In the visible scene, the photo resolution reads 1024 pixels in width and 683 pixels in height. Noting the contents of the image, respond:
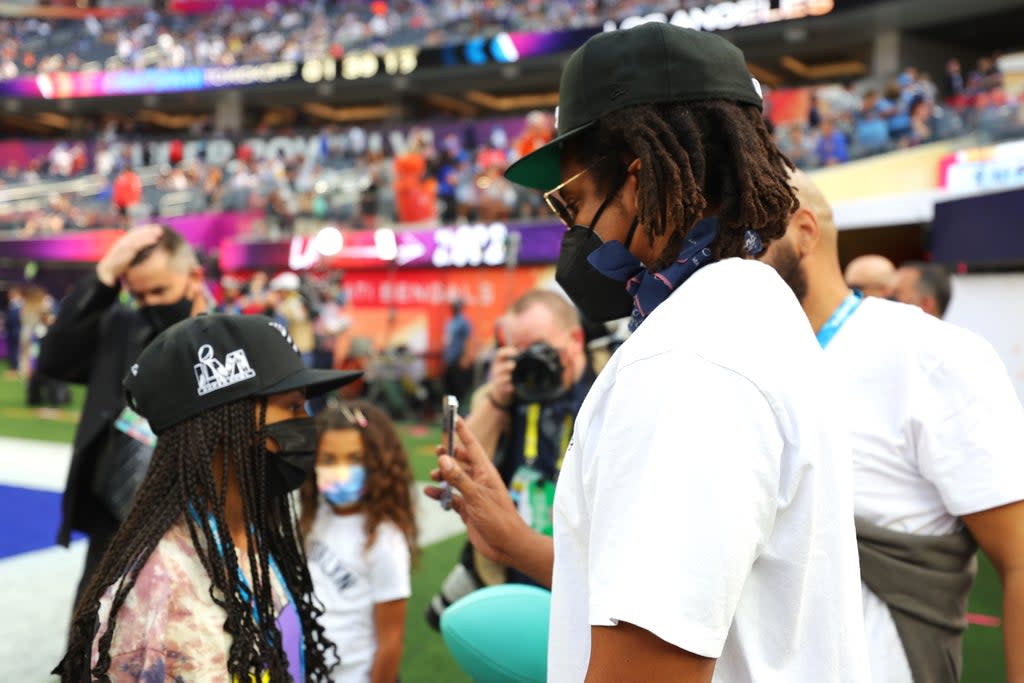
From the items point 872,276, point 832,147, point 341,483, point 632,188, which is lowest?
point 341,483

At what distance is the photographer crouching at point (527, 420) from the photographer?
3342 mm

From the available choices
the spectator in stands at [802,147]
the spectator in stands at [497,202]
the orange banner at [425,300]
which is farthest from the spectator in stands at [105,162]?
the spectator in stands at [802,147]

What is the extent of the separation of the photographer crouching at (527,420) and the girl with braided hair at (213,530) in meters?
1.21

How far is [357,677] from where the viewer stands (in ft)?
10.8

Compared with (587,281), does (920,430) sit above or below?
below

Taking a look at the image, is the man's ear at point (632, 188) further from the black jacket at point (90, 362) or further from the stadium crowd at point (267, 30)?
the stadium crowd at point (267, 30)

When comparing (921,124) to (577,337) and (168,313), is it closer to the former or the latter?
(577,337)

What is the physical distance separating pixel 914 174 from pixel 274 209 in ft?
47.7

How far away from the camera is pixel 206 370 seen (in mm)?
1922

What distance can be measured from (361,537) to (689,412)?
269cm

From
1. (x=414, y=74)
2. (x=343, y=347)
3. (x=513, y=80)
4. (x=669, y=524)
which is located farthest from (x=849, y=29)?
(x=669, y=524)

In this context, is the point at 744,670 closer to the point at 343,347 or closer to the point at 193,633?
the point at 193,633

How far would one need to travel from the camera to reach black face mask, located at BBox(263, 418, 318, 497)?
6.66ft

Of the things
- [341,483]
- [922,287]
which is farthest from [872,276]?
[341,483]
